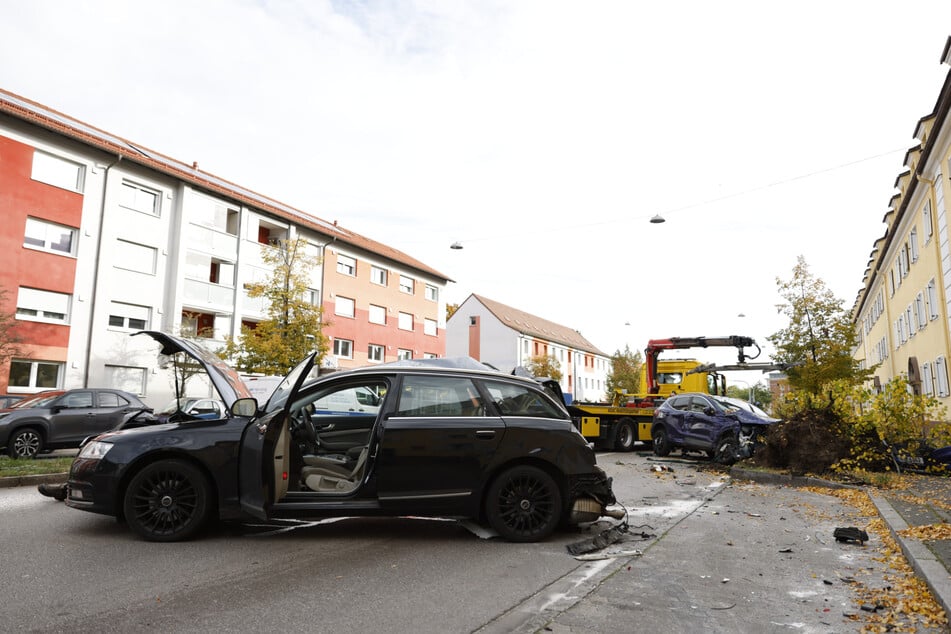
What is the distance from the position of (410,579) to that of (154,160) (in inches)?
1176

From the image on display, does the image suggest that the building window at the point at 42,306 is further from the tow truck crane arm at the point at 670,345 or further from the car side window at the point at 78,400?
the tow truck crane arm at the point at 670,345

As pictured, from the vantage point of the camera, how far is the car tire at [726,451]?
46.1ft

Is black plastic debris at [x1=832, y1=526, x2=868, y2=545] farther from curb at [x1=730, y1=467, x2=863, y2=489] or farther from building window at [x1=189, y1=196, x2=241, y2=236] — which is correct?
building window at [x1=189, y1=196, x2=241, y2=236]

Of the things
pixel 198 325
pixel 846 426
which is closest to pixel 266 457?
pixel 846 426

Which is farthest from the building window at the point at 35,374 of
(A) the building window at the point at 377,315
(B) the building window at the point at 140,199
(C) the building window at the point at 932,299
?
(C) the building window at the point at 932,299

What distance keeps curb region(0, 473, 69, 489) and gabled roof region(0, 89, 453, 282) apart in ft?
59.2

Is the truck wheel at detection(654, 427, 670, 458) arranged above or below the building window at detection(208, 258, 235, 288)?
below

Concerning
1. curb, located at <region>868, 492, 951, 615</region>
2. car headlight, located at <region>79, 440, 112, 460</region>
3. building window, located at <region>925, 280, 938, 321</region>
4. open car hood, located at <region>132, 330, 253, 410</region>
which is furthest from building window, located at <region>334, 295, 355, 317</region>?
curb, located at <region>868, 492, 951, 615</region>

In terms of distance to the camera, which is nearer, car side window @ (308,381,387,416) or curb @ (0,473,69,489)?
car side window @ (308,381,387,416)

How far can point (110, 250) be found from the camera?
26.2m

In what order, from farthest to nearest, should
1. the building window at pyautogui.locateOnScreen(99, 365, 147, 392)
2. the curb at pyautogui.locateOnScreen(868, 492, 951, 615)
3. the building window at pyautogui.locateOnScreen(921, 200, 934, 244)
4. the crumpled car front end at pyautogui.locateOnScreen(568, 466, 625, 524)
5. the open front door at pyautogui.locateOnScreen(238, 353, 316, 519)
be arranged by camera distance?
the building window at pyautogui.locateOnScreen(99, 365, 147, 392) < the building window at pyautogui.locateOnScreen(921, 200, 934, 244) < the crumpled car front end at pyautogui.locateOnScreen(568, 466, 625, 524) < the open front door at pyautogui.locateOnScreen(238, 353, 316, 519) < the curb at pyautogui.locateOnScreen(868, 492, 951, 615)

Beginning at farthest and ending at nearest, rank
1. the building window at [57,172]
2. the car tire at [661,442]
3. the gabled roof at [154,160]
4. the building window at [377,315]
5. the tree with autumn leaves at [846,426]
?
the building window at [377,315] < the gabled roof at [154,160] < the building window at [57,172] < the car tire at [661,442] < the tree with autumn leaves at [846,426]

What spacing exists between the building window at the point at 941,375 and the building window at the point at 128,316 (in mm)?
29024

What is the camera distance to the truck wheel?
16797 mm
